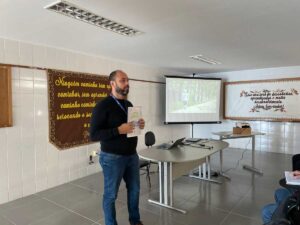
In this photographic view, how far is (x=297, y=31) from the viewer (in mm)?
2971

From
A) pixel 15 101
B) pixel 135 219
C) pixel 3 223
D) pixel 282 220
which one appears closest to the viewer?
pixel 282 220

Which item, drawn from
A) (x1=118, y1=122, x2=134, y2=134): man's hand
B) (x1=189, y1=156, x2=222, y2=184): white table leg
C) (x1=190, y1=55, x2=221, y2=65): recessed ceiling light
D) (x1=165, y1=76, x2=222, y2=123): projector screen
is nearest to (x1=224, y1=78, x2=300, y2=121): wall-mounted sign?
(x1=165, y1=76, x2=222, y2=123): projector screen

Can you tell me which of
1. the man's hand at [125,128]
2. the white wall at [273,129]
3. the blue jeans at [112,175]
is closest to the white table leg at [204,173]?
the blue jeans at [112,175]

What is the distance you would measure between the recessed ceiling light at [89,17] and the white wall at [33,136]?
1.37m

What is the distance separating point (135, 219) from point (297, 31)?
3.12 meters

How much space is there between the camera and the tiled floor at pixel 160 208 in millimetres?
2656

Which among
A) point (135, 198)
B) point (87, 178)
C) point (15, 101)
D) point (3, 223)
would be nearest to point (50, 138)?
point (15, 101)

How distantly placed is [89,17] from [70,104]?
5.97 ft

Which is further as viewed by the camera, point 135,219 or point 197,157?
point 197,157

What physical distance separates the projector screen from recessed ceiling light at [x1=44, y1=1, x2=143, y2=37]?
9.87ft

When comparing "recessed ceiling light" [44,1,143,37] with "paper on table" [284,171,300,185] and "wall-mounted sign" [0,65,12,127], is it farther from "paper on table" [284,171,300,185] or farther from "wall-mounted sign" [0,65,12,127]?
"paper on table" [284,171,300,185]

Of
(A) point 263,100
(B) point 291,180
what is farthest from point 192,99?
(B) point 291,180

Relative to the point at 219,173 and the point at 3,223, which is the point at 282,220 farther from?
the point at 219,173

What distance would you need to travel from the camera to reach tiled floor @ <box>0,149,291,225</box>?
8.71 feet
